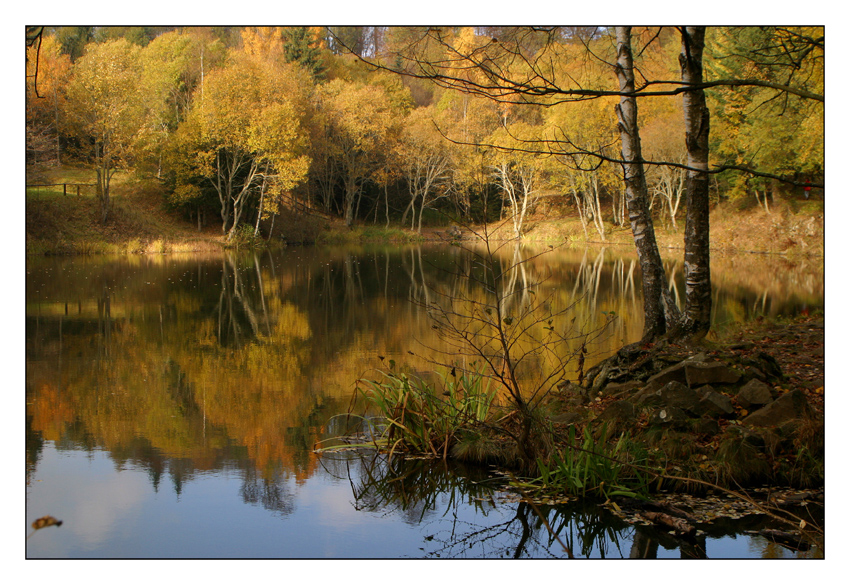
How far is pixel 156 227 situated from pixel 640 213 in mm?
33710

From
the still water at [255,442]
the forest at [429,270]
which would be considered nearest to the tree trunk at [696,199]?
the forest at [429,270]

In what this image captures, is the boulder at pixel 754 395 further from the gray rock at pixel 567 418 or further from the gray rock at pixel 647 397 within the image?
the gray rock at pixel 567 418

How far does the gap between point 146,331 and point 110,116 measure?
23.5 metres

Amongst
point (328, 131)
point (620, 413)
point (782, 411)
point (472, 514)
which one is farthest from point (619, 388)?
point (328, 131)

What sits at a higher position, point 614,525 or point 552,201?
point 552,201

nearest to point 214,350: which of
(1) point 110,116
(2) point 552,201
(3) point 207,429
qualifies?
(3) point 207,429

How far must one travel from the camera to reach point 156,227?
38594 millimetres

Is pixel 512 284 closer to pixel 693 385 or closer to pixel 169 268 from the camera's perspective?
pixel 169 268

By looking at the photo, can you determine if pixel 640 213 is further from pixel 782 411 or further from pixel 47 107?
pixel 47 107

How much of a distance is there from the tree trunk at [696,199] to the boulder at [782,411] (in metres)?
2.72

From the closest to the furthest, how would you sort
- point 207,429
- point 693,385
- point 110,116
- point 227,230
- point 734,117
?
1. point 693,385
2. point 207,429
3. point 734,117
4. point 110,116
5. point 227,230

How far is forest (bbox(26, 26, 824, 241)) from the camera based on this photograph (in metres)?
29.8

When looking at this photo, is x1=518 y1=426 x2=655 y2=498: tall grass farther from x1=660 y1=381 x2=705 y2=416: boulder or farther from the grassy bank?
the grassy bank

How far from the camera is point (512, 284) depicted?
23750 mm
